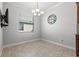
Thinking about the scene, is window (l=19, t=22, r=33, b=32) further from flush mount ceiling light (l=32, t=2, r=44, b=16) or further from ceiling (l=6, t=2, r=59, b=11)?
ceiling (l=6, t=2, r=59, b=11)

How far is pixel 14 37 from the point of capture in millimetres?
2807

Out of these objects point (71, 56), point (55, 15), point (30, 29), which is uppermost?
point (55, 15)

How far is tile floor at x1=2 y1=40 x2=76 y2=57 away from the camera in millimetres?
2746

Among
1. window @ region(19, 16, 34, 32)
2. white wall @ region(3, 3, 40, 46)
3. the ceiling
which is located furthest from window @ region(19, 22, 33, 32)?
the ceiling

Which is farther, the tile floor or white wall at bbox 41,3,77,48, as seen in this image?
white wall at bbox 41,3,77,48

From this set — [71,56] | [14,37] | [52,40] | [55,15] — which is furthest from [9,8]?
[71,56]

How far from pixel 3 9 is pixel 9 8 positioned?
0.15 meters

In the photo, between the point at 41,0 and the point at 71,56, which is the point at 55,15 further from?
the point at 71,56

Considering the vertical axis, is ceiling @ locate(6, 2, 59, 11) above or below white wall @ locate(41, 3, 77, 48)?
above

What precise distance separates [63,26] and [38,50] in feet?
3.08

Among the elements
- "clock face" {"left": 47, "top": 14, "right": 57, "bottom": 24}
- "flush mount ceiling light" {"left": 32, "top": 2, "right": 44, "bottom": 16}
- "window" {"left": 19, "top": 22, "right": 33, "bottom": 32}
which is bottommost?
"window" {"left": 19, "top": 22, "right": 33, "bottom": 32}

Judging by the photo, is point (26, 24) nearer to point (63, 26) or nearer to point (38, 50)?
point (38, 50)

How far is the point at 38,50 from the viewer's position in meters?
2.88

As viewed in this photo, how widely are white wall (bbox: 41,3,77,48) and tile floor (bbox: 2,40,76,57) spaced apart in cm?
18
